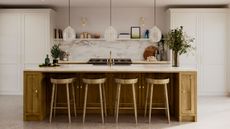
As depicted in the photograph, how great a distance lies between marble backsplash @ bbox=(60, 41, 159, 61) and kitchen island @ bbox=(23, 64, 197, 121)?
3.08m

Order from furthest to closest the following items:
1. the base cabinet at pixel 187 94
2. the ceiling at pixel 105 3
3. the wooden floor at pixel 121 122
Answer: the ceiling at pixel 105 3, the base cabinet at pixel 187 94, the wooden floor at pixel 121 122

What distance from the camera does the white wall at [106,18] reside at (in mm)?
8969

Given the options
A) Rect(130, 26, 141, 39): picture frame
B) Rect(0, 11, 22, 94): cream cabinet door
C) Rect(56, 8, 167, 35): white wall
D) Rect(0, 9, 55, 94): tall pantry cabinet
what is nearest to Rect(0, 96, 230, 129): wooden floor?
Rect(0, 11, 22, 94): cream cabinet door

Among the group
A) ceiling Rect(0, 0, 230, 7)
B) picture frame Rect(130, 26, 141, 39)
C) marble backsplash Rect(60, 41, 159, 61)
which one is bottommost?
marble backsplash Rect(60, 41, 159, 61)

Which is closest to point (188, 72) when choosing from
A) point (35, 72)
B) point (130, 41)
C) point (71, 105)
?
point (71, 105)

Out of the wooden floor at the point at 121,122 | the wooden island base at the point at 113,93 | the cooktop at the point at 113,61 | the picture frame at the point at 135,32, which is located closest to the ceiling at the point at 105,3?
the picture frame at the point at 135,32

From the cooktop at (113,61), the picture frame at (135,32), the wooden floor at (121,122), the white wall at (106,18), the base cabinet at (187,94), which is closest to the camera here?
the wooden floor at (121,122)

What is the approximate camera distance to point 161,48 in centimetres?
890

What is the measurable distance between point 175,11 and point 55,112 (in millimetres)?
4235

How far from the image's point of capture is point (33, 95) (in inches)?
217

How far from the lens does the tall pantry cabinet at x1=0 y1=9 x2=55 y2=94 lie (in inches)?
330

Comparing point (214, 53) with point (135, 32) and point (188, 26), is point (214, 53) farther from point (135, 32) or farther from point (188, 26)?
point (135, 32)

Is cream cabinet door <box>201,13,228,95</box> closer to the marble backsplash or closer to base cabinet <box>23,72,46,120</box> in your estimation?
the marble backsplash

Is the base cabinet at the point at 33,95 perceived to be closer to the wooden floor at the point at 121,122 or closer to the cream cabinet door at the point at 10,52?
the wooden floor at the point at 121,122
